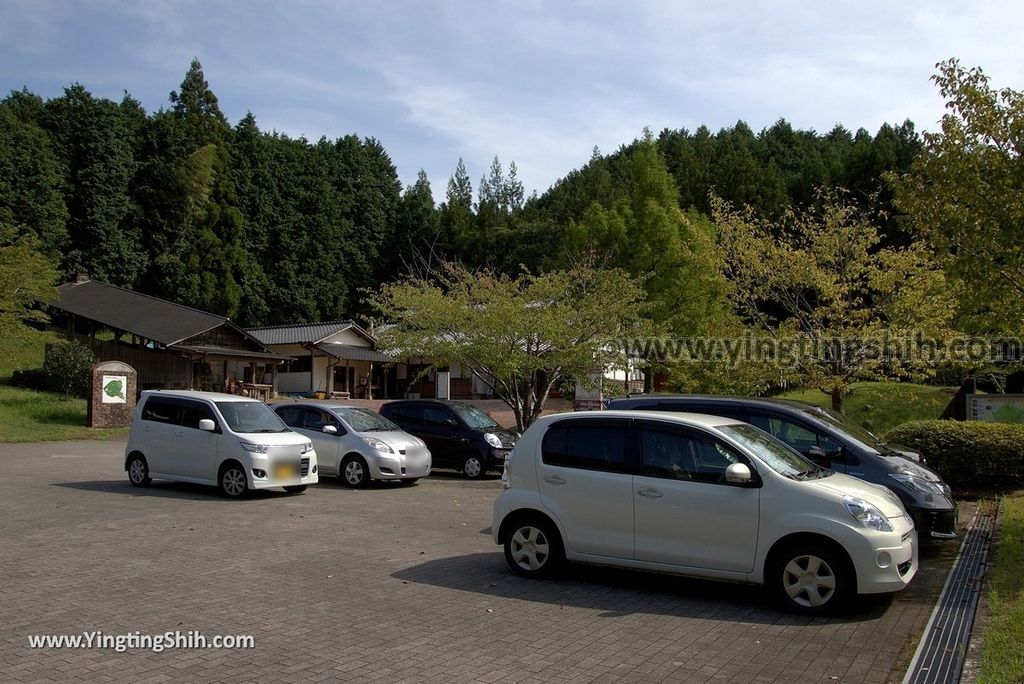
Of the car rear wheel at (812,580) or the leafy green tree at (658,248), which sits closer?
the car rear wheel at (812,580)

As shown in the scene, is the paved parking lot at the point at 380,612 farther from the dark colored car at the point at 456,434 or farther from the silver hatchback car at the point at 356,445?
the dark colored car at the point at 456,434

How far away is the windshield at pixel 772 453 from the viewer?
286 inches

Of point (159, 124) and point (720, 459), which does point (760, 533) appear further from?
point (159, 124)

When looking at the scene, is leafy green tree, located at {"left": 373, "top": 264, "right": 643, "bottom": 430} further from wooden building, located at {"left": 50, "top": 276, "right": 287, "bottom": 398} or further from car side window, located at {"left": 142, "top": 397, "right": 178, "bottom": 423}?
wooden building, located at {"left": 50, "top": 276, "right": 287, "bottom": 398}

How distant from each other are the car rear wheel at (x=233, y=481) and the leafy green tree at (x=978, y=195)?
1049cm

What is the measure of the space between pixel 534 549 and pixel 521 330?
1248cm

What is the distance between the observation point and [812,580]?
22.2 ft

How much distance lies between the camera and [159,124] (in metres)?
63.3

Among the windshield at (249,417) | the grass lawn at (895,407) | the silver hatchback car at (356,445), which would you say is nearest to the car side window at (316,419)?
the silver hatchback car at (356,445)

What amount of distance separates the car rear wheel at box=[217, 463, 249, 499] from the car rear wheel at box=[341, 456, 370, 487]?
2.23 m

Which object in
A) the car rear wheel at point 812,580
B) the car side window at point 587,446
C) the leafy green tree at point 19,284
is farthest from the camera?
the leafy green tree at point 19,284

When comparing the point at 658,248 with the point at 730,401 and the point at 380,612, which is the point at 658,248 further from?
the point at 380,612

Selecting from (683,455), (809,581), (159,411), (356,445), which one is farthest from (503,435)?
(809,581)

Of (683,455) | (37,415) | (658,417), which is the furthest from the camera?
(37,415)
